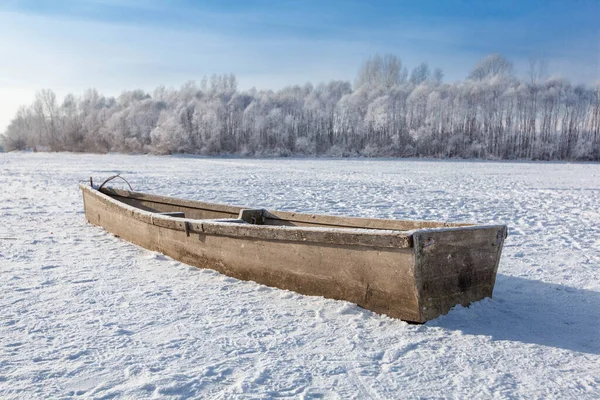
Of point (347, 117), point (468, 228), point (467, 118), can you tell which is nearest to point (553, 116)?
point (467, 118)

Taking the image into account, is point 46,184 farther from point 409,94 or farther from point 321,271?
point 409,94

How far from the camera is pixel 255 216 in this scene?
255 inches

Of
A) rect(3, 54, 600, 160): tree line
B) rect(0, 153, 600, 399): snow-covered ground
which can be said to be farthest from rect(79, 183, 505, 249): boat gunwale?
rect(3, 54, 600, 160): tree line

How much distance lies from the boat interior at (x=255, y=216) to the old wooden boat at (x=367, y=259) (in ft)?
0.06

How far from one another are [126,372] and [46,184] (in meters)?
15.3

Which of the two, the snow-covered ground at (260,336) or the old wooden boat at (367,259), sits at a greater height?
the old wooden boat at (367,259)

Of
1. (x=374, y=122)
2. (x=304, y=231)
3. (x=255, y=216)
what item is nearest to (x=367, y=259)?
(x=304, y=231)

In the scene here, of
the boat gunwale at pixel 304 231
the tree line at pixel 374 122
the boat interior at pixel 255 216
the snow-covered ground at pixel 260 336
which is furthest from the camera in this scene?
the tree line at pixel 374 122

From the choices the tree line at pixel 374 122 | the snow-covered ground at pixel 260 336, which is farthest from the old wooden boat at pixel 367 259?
the tree line at pixel 374 122

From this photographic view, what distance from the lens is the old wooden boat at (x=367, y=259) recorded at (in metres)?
3.81

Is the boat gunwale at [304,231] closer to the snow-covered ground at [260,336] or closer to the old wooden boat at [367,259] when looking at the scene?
the old wooden boat at [367,259]

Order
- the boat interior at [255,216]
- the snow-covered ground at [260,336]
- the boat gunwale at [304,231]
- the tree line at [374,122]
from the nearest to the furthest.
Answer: the snow-covered ground at [260,336] < the boat gunwale at [304,231] < the boat interior at [255,216] < the tree line at [374,122]

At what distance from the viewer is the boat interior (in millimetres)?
5298

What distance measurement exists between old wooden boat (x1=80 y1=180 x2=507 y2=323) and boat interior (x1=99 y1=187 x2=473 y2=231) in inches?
0.8
